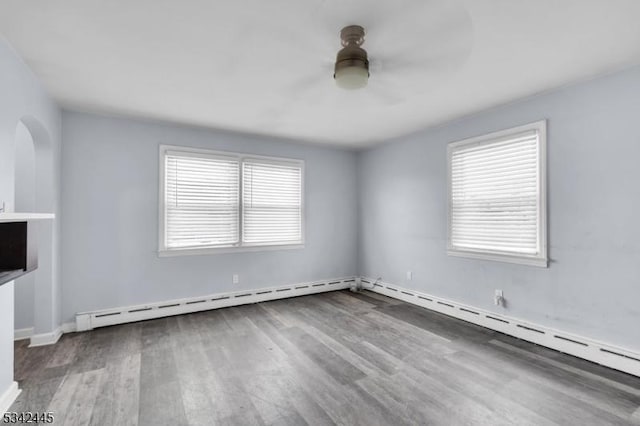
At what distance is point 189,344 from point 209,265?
1.35m

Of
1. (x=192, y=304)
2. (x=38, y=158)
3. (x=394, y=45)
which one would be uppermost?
(x=394, y=45)

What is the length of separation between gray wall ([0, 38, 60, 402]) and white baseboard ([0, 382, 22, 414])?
0.04 metres

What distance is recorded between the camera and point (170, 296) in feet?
13.5

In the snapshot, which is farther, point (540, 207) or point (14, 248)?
point (540, 207)

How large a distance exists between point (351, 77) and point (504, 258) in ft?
8.97

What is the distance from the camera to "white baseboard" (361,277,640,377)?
8.62 ft

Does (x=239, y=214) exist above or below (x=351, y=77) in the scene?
below

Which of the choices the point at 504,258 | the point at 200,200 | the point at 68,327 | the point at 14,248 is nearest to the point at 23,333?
the point at 68,327

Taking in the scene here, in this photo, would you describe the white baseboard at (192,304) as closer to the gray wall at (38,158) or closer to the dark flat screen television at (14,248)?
the gray wall at (38,158)

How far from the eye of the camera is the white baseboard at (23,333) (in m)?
3.35

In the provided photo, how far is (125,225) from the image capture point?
389 centimetres

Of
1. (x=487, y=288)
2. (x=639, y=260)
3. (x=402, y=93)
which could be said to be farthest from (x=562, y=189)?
(x=402, y=93)

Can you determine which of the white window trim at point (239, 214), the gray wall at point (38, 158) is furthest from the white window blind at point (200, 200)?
the gray wall at point (38, 158)

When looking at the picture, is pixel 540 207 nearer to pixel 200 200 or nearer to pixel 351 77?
pixel 351 77
